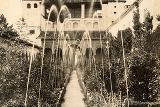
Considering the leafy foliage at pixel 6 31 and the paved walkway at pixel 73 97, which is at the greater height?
the leafy foliage at pixel 6 31

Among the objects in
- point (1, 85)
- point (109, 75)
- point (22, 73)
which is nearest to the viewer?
point (1, 85)

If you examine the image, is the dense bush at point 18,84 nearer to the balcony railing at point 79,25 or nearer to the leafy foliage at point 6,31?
the leafy foliage at point 6,31

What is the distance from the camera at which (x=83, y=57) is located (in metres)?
39.4

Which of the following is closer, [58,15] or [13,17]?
[13,17]

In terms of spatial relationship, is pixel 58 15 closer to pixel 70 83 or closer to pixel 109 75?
pixel 70 83

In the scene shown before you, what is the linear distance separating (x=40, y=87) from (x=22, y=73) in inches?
50.4

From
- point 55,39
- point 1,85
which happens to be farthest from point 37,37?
point 1,85

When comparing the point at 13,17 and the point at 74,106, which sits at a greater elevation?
the point at 13,17

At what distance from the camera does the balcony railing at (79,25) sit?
136 feet

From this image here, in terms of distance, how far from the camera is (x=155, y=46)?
1795 centimetres

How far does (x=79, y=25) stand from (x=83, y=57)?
15.2 feet

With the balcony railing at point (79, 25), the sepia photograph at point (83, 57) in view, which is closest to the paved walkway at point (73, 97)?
the sepia photograph at point (83, 57)

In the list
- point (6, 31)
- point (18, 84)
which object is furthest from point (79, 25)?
point (18, 84)

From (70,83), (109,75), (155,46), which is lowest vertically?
(70,83)
